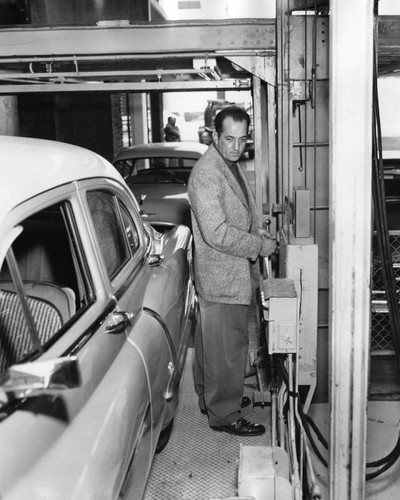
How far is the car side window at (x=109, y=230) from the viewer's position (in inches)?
125

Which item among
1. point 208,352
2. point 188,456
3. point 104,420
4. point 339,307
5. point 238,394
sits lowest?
point 188,456

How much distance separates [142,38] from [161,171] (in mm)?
4171

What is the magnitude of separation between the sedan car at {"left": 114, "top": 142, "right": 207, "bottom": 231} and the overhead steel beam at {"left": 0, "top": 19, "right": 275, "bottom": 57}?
3.37 m

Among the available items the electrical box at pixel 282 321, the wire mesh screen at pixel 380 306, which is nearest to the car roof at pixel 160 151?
the wire mesh screen at pixel 380 306

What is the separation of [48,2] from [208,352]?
18.9 ft

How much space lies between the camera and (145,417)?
8.98 ft

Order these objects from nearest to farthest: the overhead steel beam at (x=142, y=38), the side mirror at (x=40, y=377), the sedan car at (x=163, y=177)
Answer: the side mirror at (x=40, y=377) → the overhead steel beam at (x=142, y=38) → the sedan car at (x=163, y=177)

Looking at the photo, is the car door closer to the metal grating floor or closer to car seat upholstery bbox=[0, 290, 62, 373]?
car seat upholstery bbox=[0, 290, 62, 373]

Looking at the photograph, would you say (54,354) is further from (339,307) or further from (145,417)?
(339,307)

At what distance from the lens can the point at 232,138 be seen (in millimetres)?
3812

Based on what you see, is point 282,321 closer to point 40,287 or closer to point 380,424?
point 40,287

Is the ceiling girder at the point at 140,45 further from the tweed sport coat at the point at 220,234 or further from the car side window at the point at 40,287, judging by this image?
the car side window at the point at 40,287

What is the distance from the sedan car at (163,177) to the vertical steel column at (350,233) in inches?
253

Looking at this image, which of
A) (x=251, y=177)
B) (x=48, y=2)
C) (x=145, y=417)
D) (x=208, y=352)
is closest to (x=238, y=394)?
(x=208, y=352)
